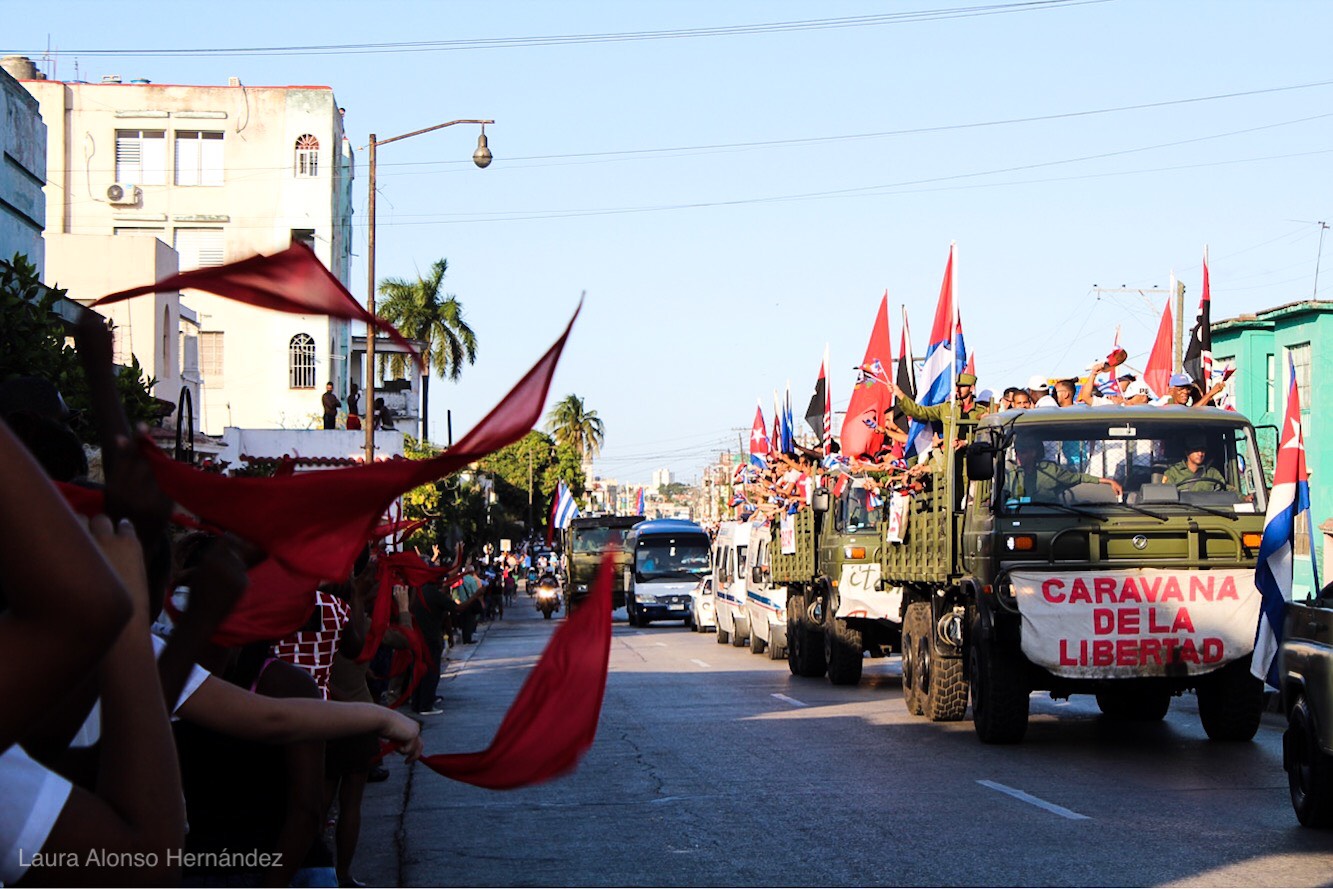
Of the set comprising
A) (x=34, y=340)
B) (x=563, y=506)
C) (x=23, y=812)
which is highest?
(x=34, y=340)

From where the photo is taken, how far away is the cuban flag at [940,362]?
58.3ft

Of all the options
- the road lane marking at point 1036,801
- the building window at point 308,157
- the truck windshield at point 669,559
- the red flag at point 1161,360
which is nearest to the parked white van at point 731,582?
the truck windshield at point 669,559

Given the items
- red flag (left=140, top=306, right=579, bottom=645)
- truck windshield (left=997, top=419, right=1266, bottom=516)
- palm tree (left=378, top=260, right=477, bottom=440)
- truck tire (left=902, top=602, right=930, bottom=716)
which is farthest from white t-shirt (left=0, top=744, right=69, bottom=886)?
palm tree (left=378, top=260, right=477, bottom=440)

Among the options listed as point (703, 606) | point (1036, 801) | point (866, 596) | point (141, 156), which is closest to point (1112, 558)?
point (1036, 801)

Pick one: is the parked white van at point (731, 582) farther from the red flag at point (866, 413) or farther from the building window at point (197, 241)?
the building window at point (197, 241)

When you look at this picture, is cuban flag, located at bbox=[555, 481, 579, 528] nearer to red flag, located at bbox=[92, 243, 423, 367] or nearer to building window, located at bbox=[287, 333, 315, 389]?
building window, located at bbox=[287, 333, 315, 389]

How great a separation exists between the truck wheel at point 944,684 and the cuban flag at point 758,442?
56.7ft

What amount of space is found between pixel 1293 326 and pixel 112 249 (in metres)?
29.0

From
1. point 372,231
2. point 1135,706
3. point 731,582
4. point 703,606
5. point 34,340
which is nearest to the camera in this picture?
point 34,340

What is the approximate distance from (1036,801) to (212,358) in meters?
47.2

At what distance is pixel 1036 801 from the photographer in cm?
1073

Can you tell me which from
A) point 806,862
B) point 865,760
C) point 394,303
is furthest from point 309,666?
point 394,303

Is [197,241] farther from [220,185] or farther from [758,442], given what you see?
[758,442]

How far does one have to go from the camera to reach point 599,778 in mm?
12508
